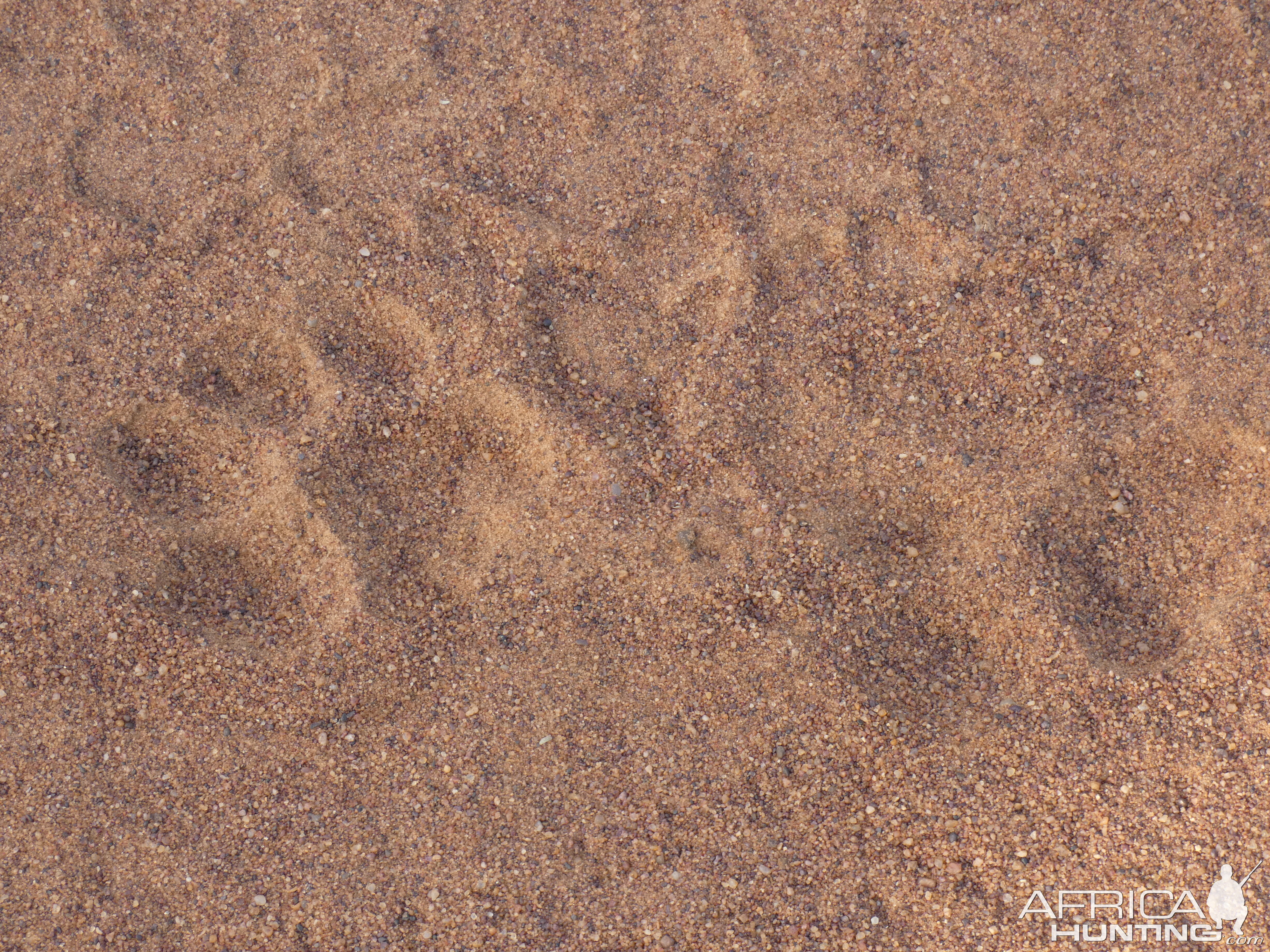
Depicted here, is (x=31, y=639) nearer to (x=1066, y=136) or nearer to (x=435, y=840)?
(x=435, y=840)

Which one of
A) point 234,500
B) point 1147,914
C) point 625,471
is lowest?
point 1147,914

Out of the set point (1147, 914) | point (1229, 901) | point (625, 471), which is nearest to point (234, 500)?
point (625, 471)

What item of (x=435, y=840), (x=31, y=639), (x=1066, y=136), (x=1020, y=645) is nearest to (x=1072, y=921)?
(x=1020, y=645)

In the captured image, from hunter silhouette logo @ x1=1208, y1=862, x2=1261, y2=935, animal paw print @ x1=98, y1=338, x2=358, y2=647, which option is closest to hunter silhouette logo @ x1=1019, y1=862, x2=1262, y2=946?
hunter silhouette logo @ x1=1208, y1=862, x2=1261, y2=935

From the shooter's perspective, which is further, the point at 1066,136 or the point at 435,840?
the point at 1066,136

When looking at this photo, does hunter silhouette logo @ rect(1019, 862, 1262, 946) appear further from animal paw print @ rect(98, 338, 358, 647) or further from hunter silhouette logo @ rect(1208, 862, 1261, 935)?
animal paw print @ rect(98, 338, 358, 647)

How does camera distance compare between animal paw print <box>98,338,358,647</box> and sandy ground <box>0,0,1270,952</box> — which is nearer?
sandy ground <box>0,0,1270,952</box>

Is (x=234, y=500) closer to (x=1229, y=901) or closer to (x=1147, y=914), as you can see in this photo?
(x=1147, y=914)
